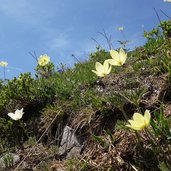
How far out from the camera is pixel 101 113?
4.54m

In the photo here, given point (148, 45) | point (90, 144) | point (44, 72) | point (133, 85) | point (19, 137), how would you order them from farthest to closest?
point (44, 72) → point (148, 45) → point (19, 137) → point (133, 85) → point (90, 144)

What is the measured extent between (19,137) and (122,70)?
147 cm

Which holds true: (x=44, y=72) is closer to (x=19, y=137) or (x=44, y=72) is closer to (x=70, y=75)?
(x=70, y=75)

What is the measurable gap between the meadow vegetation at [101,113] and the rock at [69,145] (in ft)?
0.18

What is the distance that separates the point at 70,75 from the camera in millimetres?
6129

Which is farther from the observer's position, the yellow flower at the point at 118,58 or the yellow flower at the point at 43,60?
the yellow flower at the point at 43,60

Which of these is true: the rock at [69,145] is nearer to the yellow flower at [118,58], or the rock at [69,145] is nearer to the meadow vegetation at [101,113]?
the meadow vegetation at [101,113]

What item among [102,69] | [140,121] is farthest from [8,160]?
[140,121]

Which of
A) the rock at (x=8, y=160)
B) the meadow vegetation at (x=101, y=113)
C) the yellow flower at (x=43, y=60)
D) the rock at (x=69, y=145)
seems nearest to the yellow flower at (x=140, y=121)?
the meadow vegetation at (x=101, y=113)

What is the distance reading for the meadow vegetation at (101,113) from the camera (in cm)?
363

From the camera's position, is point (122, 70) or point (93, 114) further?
point (122, 70)

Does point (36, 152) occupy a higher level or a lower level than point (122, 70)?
lower

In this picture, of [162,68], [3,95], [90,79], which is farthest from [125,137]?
[3,95]

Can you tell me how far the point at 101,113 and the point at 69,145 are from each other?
1.56ft
